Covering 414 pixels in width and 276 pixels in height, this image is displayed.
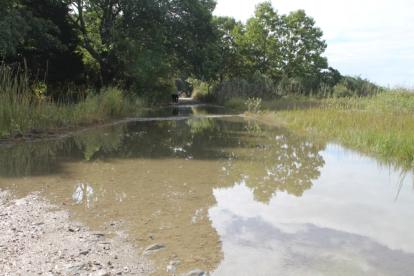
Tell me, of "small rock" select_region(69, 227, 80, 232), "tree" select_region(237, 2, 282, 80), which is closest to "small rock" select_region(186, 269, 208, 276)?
"small rock" select_region(69, 227, 80, 232)

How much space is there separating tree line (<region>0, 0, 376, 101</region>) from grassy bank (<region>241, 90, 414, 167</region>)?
4484 millimetres

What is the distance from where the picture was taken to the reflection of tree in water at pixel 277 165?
564cm

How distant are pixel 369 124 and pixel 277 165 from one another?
388cm

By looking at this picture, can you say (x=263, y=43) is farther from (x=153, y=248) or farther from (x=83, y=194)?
(x=153, y=248)

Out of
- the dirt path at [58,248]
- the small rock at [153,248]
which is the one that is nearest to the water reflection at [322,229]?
the small rock at [153,248]

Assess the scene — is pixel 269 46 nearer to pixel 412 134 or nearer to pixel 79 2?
pixel 79 2

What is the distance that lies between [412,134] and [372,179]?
2258 mm

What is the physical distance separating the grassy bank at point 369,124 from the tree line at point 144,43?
4484 millimetres

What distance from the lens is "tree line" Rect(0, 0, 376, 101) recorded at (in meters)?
13.4

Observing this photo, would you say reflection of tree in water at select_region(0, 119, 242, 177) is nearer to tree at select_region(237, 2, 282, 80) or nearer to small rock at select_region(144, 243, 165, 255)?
small rock at select_region(144, 243, 165, 255)

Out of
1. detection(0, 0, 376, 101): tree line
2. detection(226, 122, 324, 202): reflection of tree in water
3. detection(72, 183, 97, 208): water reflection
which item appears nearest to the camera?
detection(72, 183, 97, 208): water reflection

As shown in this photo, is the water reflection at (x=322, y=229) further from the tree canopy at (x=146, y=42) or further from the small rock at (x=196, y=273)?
the tree canopy at (x=146, y=42)

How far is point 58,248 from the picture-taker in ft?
10.8

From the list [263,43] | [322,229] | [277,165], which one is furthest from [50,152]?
[263,43]
